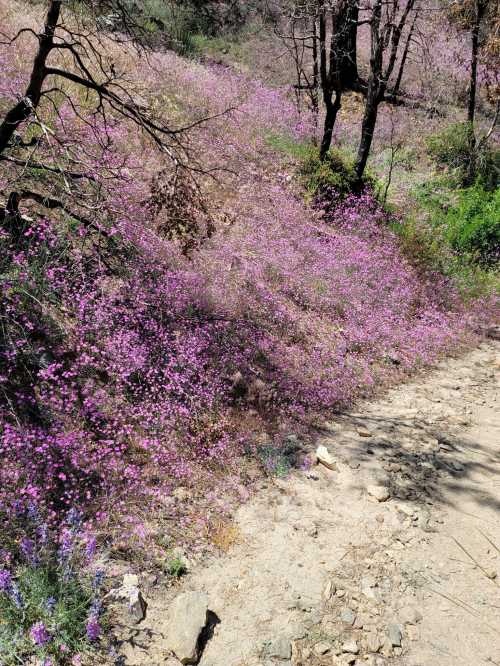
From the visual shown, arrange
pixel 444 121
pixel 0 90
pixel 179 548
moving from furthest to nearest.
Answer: pixel 444 121 < pixel 0 90 < pixel 179 548

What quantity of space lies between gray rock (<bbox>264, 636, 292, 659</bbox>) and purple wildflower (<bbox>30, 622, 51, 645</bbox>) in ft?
4.39

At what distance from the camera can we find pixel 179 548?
3.74 m

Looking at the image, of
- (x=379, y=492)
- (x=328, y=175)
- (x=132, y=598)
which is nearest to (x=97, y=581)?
(x=132, y=598)

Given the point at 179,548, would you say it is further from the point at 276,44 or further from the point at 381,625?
the point at 276,44

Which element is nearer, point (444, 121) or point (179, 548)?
point (179, 548)

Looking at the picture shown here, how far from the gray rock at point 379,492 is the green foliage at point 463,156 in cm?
1245

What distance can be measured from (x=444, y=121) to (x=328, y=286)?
1449 centimetres

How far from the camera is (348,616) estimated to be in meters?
3.35

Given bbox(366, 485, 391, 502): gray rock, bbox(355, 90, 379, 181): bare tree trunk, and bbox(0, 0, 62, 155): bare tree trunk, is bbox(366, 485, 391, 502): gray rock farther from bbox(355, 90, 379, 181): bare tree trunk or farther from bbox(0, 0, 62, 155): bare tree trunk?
bbox(355, 90, 379, 181): bare tree trunk

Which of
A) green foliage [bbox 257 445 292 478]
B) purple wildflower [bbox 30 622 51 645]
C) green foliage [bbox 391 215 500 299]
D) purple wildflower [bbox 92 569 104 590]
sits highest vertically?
green foliage [bbox 391 215 500 299]

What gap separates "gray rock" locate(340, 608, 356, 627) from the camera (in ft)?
10.9

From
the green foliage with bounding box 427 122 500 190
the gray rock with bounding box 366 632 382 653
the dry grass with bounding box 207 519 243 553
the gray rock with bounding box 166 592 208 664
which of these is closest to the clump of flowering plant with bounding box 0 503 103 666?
the gray rock with bounding box 166 592 208 664

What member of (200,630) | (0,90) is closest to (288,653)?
(200,630)

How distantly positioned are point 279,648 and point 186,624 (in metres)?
0.61
